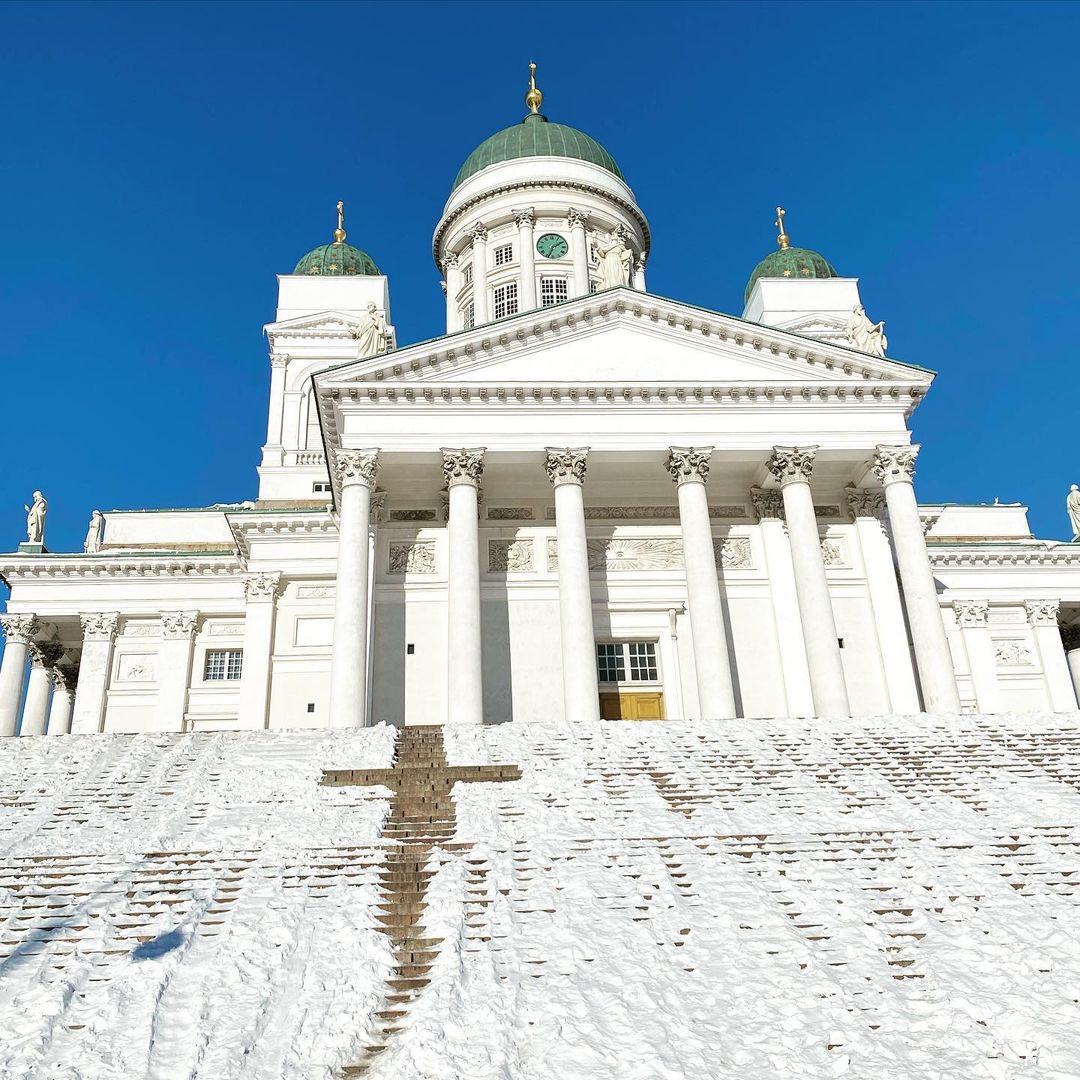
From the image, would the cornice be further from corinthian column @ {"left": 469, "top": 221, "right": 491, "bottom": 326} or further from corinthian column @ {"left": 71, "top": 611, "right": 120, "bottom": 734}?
corinthian column @ {"left": 71, "top": 611, "right": 120, "bottom": 734}

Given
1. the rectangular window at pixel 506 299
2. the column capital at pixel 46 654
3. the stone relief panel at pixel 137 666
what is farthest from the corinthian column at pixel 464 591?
the column capital at pixel 46 654

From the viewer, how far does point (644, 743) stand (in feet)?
59.5

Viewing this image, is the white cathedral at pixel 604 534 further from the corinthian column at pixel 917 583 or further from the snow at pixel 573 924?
the snow at pixel 573 924

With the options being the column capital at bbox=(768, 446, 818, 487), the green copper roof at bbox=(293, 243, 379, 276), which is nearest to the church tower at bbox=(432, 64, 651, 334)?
the green copper roof at bbox=(293, 243, 379, 276)

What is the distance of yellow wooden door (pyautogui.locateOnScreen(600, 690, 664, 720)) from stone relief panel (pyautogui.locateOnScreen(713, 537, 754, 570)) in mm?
4032

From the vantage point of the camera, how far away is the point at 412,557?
28453mm

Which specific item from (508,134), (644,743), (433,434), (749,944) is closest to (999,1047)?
(749,944)

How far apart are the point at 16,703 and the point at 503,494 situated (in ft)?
68.3

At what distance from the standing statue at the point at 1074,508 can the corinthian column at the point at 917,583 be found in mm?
18888

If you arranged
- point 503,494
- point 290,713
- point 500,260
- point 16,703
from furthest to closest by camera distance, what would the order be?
point 500,260, point 16,703, point 290,713, point 503,494

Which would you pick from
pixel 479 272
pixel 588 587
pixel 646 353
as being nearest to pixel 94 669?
pixel 588 587

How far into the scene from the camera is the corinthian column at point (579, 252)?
42094 mm

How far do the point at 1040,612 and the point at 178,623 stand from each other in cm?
3159

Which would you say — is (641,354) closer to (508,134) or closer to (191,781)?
(191,781)
